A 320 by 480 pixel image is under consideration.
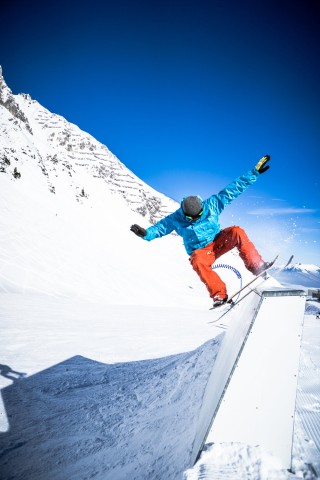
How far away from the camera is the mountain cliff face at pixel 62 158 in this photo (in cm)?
2868

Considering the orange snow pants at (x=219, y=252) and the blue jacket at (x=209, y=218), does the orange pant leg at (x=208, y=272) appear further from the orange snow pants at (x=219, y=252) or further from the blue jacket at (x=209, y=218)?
the blue jacket at (x=209, y=218)

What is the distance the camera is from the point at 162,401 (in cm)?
341

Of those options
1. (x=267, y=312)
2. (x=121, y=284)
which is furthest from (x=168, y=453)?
(x=121, y=284)

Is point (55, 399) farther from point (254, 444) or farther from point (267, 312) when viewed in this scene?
point (267, 312)

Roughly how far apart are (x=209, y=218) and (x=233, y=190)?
70 cm

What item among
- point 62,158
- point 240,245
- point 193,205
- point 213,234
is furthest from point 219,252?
point 62,158

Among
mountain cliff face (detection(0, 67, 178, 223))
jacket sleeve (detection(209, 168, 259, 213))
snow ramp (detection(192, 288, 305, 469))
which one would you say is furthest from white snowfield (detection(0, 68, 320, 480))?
mountain cliff face (detection(0, 67, 178, 223))

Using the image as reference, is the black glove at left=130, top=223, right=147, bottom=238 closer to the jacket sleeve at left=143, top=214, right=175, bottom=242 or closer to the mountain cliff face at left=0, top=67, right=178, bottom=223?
the jacket sleeve at left=143, top=214, right=175, bottom=242

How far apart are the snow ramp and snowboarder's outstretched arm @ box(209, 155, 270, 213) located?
288 centimetres

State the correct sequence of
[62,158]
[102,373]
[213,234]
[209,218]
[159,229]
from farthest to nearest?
[62,158] → [102,373] → [159,229] → [213,234] → [209,218]

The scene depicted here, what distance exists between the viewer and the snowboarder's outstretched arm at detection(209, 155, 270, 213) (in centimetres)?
427

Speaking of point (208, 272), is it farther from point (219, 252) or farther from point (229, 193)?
point (229, 193)

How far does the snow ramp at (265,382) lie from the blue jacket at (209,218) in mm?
2561

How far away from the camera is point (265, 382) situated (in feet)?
5.61
